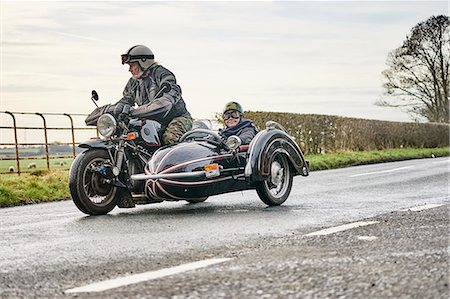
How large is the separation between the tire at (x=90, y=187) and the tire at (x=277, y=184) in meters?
1.73

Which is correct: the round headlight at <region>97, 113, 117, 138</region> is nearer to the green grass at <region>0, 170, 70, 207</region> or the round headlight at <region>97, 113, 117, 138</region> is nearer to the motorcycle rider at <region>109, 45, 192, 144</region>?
the motorcycle rider at <region>109, 45, 192, 144</region>

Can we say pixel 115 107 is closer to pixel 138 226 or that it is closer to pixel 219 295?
pixel 138 226

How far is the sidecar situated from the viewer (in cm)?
862

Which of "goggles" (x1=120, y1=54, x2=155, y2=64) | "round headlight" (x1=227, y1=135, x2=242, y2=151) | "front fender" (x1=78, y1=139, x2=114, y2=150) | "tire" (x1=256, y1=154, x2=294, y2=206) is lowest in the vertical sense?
"tire" (x1=256, y1=154, x2=294, y2=206)

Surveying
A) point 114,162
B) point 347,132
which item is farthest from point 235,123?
point 347,132

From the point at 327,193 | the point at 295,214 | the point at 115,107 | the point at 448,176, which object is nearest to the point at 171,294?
the point at 295,214

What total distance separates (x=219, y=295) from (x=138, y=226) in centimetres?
368

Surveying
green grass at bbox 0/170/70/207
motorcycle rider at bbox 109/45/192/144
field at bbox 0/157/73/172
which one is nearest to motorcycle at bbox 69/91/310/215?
motorcycle rider at bbox 109/45/192/144

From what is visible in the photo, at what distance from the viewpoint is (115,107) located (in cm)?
909

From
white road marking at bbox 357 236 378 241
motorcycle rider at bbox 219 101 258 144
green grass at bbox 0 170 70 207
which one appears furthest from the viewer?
green grass at bbox 0 170 70 207

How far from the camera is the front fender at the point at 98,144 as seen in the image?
8805 millimetres

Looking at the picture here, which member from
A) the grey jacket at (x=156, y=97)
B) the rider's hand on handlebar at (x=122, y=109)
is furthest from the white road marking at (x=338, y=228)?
the rider's hand on handlebar at (x=122, y=109)

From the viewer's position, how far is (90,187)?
8.80 metres

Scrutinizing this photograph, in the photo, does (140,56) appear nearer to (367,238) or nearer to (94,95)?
(94,95)
